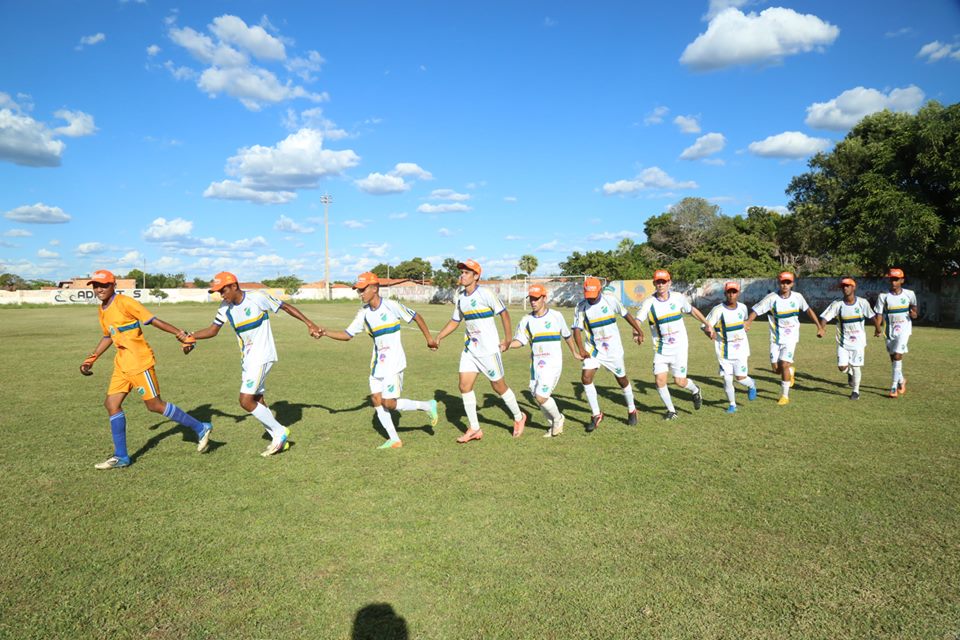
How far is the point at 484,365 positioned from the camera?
7.48 m

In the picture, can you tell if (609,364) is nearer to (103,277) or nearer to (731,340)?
(731,340)

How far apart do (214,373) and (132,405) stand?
3979mm

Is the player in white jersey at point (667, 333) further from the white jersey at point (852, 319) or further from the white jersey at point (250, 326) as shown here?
the white jersey at point (250, 326)

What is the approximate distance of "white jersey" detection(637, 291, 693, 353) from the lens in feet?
→ 28.3

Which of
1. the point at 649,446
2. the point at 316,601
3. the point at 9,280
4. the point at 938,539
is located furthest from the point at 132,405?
the point at 9,280

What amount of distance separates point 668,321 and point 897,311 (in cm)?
547

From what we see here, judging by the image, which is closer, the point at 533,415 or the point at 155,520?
the point at 155,520

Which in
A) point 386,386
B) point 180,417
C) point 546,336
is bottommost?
point 180,417

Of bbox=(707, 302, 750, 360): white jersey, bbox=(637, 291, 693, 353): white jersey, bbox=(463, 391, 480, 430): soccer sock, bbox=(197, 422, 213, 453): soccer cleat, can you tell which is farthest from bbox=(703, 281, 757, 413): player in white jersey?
bbox=(197, 422, 213, 453): soccer cleat

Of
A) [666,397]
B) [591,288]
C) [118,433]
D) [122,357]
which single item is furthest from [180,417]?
[666,397]

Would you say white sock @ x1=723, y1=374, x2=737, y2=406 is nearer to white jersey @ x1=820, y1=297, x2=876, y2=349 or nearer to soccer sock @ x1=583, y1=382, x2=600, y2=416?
white jersey @ x1=820, y1=297, x2=876, y2=349

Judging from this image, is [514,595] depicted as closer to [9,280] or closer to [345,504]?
[345,504]

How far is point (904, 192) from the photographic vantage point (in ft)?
88.4

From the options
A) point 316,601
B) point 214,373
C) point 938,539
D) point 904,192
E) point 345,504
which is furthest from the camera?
point 904,192
